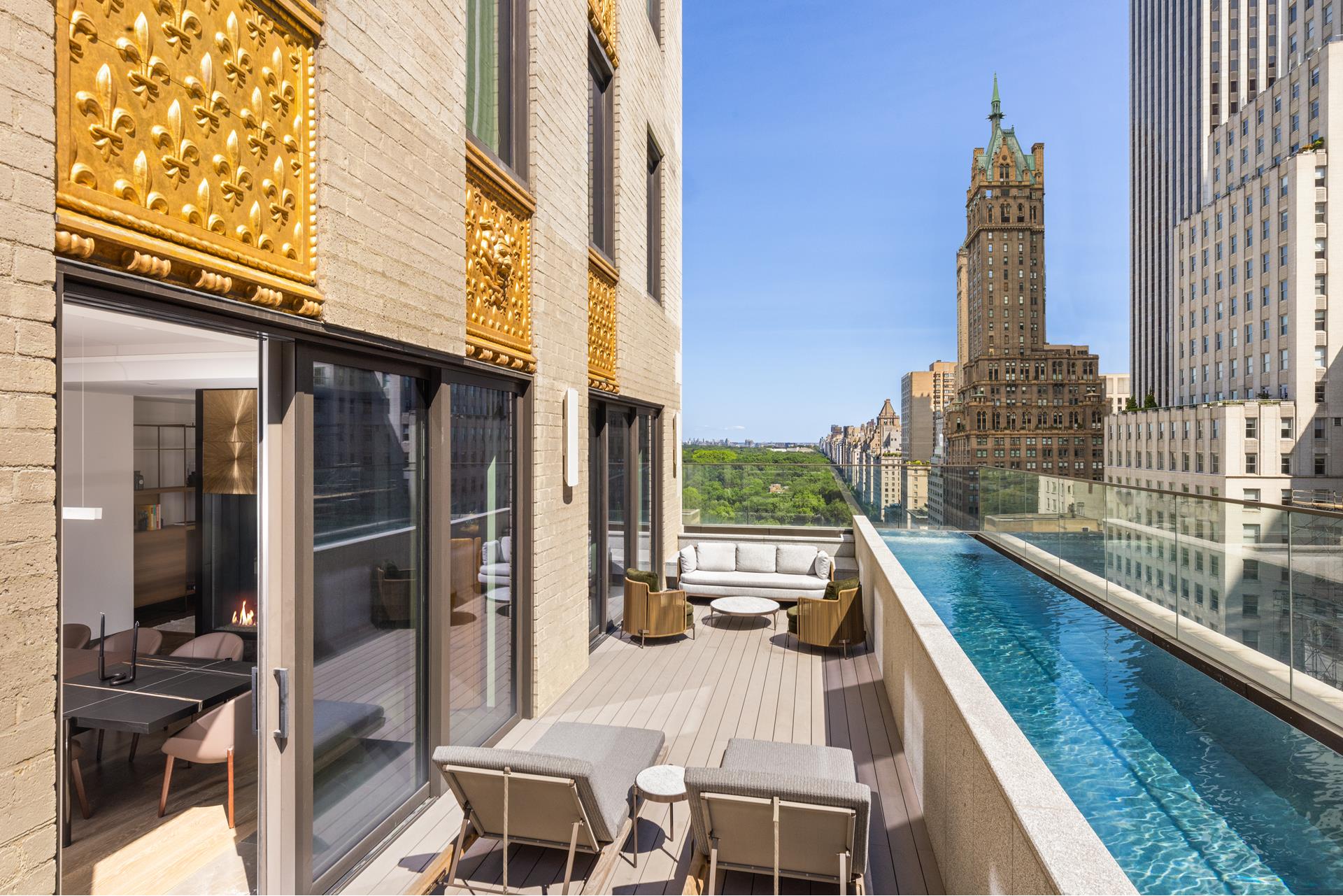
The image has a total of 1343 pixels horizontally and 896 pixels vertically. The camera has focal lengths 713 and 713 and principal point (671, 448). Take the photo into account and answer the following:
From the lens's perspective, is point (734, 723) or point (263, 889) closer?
point (263, 889)

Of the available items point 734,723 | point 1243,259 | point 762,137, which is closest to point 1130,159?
point 1243,259

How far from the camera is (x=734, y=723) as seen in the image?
493 centimetres

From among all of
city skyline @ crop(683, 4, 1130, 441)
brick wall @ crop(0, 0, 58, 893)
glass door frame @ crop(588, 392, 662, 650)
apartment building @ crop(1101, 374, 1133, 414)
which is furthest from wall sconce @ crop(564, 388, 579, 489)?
apartment building @ crop(1101, 374, 1133, 414)

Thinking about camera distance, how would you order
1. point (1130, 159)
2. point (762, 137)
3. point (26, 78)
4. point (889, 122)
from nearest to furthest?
point (26, 78), point (889, 122), point (762, 137), point (1130, 159)

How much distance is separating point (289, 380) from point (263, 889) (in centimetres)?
198

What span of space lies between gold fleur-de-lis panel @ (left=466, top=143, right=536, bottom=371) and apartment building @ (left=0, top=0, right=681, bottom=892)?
0.09ft

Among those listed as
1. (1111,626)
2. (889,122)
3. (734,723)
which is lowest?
(1111,626)

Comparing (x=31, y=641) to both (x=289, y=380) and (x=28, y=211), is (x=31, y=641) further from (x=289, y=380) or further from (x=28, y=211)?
(x=289, y=380)

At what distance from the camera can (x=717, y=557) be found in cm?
916

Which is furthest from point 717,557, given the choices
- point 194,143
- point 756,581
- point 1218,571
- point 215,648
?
point 194,143

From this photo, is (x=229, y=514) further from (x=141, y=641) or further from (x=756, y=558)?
(x=756, y=558)

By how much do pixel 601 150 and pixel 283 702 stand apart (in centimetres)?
553

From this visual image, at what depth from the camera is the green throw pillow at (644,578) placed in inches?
275

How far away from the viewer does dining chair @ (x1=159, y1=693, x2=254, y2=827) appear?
3.60 meters
